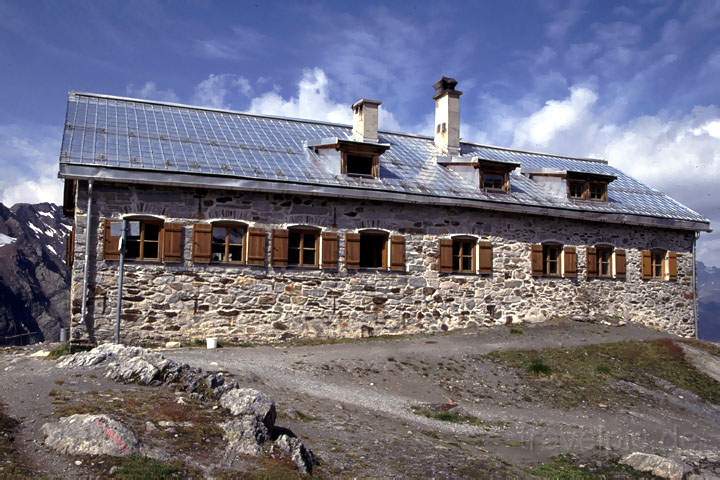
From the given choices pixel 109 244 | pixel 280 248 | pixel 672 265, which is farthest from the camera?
pixel 672 265

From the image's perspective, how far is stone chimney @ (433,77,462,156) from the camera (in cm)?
2253

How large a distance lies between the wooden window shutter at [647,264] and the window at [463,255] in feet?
23.6

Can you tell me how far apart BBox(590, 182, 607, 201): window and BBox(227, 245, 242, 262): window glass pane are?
13034 mm

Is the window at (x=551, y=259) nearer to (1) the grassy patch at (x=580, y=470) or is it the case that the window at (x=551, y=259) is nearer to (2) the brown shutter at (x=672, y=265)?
(2) the brown shutter at (x=672, y=265)

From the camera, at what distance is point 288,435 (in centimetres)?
781

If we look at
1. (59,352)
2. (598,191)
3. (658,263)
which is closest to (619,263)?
(658,263)

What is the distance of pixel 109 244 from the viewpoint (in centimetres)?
1515

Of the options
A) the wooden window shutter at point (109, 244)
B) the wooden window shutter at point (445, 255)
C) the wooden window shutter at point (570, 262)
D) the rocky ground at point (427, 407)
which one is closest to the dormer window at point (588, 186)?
the wooden window shutter at point (570, 262)

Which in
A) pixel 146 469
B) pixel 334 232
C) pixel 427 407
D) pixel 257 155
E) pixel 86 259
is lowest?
pixel 427 407

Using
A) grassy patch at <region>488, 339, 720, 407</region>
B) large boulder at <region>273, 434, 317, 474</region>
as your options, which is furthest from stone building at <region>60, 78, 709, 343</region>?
large boulder at <region>273, 434, 317, 474</region>

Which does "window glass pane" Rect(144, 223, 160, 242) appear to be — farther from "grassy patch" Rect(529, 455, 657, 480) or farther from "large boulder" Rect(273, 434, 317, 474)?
"grassy patch" Rect(529, 455, 657, 480)

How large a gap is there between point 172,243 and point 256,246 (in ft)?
6.90

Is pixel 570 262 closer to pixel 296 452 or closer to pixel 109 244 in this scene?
pixel 109 244

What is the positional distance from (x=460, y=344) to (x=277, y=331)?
15.9 ft
